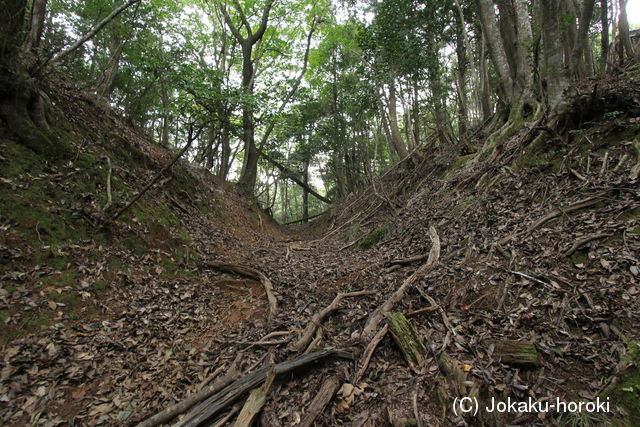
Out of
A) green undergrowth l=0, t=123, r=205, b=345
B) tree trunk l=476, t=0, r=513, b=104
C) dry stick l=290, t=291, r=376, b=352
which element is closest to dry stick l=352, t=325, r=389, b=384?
dry stick l=290, t=291, r=376, b=352

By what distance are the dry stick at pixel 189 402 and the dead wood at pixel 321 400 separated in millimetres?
1081

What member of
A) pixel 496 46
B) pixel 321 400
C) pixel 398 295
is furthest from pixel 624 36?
pixel 321 400

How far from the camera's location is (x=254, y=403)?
2854mm

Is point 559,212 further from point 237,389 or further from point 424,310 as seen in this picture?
point 237,389

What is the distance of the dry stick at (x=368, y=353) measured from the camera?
121 inches

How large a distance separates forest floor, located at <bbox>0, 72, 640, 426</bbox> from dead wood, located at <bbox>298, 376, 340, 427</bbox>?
0.07m

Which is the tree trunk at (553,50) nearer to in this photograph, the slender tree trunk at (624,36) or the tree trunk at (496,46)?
the tree trunk at (496,46)

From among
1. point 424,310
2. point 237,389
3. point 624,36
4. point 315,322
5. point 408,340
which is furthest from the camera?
point 624,36

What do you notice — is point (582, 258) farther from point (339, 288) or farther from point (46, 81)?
point (46, 81)

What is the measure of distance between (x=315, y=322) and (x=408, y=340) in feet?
4.53

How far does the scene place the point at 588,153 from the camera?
4910 millimetres

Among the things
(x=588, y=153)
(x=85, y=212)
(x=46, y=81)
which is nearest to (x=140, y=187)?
(x=85, y=212)

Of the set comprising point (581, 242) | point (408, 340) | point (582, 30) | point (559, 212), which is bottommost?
point (408, 340)

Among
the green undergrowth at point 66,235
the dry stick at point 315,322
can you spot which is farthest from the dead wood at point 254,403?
the green undergrowth at point 66,235
